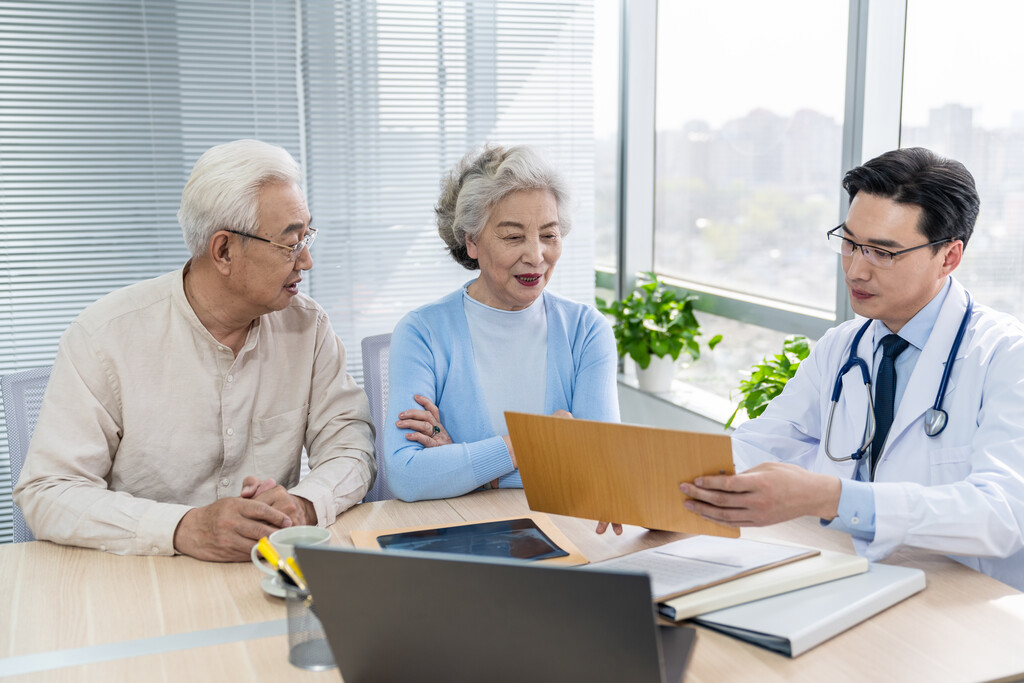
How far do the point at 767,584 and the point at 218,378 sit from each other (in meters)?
1.18

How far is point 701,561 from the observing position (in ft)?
4.26

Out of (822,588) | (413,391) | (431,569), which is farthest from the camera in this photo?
(413,391)

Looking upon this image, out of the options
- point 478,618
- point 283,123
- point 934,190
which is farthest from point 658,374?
point 478,618

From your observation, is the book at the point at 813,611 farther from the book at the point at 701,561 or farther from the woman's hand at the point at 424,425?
the woman's hand at the point at 424,425

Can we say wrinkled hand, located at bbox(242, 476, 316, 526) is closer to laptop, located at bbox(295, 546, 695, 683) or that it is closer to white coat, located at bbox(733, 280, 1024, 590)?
laptop, located at bbox(295, 546, 695, 683)

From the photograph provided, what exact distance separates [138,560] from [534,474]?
26.6 inches

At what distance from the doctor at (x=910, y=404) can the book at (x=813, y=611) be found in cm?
10

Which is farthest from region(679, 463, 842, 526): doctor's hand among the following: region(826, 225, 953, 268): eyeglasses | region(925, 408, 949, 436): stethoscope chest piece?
region(826, 225, 953, 268): eyeglasses

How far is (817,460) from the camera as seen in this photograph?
181cm

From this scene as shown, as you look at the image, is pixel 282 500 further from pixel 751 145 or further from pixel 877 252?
pixel 751 145

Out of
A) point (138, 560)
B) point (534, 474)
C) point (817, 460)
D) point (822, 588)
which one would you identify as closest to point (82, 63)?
point (138, 560)

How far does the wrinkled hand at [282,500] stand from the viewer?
1535mm

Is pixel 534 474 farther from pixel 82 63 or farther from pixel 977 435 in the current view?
pixel 82 63

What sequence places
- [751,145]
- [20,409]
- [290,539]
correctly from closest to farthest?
[290,539], [20,409], [751,145]
